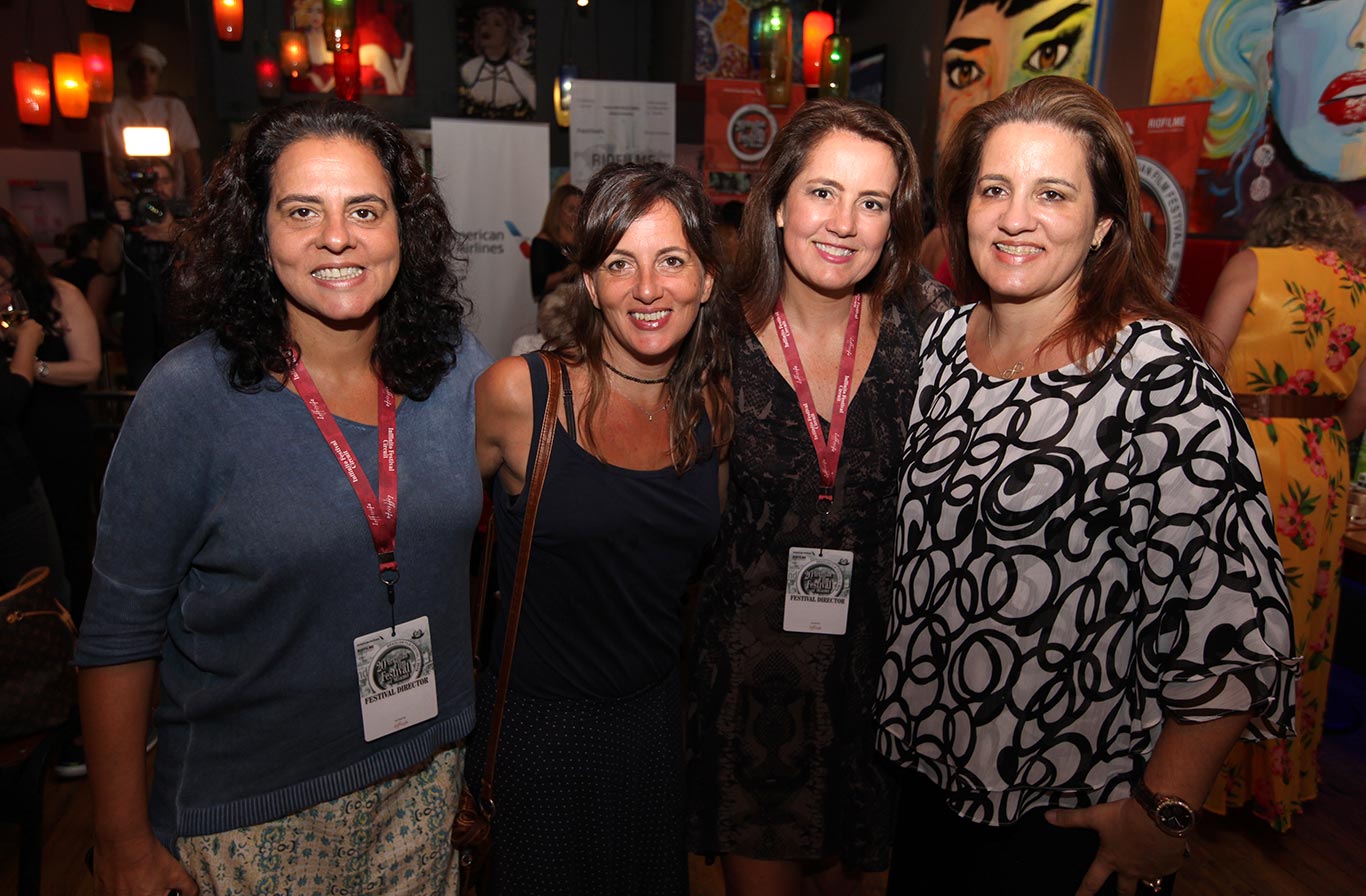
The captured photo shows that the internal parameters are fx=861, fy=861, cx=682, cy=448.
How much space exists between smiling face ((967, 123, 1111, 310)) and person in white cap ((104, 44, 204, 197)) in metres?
8.90

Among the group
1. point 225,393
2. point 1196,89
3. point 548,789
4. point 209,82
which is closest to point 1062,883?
point 548,789

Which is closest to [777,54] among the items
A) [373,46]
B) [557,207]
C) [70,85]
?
[557,207]

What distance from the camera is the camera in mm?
4289

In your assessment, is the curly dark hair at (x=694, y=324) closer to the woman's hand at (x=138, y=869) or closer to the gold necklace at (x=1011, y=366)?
the gold necklace at (x=1011, y=366)

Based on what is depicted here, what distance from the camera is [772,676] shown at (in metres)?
1.79

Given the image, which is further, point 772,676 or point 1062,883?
point 772,676

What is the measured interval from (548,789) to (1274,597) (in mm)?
1201

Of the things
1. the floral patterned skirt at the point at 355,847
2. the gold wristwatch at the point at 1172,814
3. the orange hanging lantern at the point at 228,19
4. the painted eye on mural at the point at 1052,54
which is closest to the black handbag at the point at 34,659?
the floral patterned skirt at the point at 355,847

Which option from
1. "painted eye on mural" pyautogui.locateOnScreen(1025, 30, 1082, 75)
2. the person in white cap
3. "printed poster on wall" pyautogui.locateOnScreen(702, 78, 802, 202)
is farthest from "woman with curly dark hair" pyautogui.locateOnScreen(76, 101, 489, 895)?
the person in white cap

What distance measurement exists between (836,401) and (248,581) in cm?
112

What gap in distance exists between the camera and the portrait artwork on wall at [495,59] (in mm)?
10711

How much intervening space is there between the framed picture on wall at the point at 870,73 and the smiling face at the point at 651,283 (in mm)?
7019

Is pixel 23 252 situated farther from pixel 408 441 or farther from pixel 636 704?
pixel 636 704

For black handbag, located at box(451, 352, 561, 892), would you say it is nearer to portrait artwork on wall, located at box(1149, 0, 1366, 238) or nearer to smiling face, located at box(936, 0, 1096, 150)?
portrait artwork on wall, located at box(1149, 0, 1366, 238)
